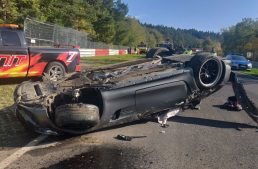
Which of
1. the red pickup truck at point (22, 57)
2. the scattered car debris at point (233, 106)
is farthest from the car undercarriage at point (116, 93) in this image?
the red pickup truck at point (22, 57)

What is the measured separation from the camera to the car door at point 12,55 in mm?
10820

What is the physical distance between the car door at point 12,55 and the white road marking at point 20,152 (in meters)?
5.10

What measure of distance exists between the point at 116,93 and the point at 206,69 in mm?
2092

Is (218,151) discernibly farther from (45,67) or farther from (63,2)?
(63,2)

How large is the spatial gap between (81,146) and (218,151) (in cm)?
198

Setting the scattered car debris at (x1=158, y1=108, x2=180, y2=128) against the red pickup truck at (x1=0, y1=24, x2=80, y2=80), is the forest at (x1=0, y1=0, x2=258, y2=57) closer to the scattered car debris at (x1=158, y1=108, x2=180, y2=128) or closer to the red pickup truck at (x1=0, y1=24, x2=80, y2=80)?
the red pickup truck at (x1=0, y1=24, x2=80, y2=80)

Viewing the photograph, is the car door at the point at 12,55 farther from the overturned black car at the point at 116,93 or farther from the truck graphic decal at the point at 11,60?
the overturned black car at the point at 116,93

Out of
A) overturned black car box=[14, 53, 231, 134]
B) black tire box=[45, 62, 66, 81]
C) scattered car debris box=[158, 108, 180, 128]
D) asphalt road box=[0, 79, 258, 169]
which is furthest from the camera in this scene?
black tire box=[45, 62, 66, 81]

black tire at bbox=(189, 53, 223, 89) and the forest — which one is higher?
the forest

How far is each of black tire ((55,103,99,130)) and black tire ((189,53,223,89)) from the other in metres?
2.30

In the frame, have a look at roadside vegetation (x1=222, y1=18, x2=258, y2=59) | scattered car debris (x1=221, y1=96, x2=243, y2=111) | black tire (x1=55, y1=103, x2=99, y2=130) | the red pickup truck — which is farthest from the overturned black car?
roadside vegetation (x1=222, y1=18, x2=258, y2=59)

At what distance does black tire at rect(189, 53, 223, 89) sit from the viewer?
7.30 metres

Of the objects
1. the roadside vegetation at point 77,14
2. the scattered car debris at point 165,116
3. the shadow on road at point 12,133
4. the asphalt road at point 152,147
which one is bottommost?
the asphalt road at point 152,147

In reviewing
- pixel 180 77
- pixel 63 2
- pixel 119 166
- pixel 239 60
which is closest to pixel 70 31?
pixel 239 60
